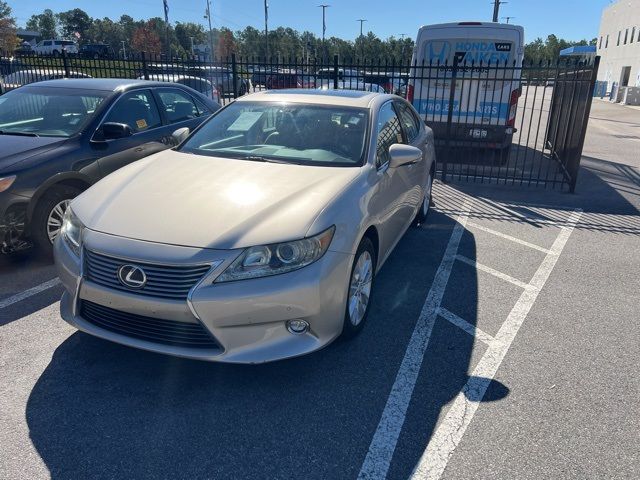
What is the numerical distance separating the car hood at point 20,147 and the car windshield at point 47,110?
18 centimetres

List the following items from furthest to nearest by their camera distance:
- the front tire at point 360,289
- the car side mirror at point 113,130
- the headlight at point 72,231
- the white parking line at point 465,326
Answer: the car side mirror at point 113,130 < the white parking line at point 465,326 < the front tire at point 360,289 < the headlight at point 72,231

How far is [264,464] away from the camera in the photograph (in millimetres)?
2381

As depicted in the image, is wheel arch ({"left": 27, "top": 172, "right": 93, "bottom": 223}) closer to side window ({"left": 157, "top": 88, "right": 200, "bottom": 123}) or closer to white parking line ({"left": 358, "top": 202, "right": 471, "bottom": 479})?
side window ({"left": 157, "top": 88, "right": 200, "bottom": 123})

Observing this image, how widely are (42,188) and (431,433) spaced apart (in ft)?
12.7

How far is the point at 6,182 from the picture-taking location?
4.18 m

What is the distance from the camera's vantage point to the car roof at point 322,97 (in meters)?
4.25

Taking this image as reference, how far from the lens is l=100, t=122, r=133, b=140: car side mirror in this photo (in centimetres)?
492

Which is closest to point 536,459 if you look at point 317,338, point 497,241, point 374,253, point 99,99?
point 317,338

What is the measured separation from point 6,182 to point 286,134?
242cm

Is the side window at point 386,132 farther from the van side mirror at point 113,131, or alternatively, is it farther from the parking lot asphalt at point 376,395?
the van side mirror at point 113,131

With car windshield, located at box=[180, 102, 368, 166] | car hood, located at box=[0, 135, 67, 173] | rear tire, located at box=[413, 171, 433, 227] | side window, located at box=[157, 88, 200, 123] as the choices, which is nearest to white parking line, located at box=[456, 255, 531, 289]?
rear tire, located at box=[413, 171, 433, 227]

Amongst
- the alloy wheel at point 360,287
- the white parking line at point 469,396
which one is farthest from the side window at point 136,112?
the white parking line at point 469,396

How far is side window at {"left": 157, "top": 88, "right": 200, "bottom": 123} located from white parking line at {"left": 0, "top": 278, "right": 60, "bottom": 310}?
8.34 feet

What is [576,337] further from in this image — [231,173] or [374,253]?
[231,173]
